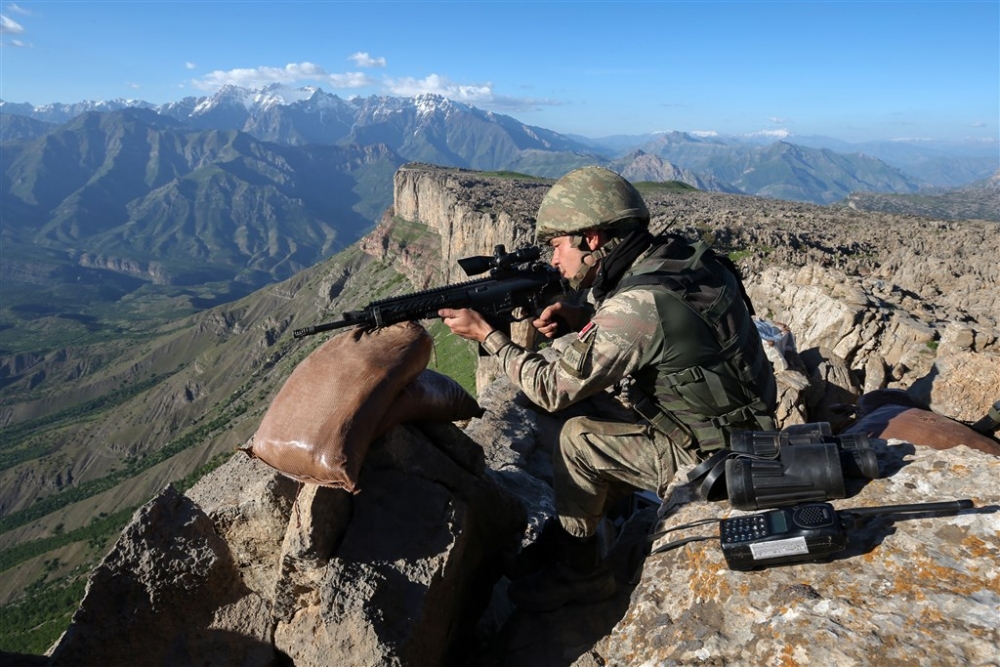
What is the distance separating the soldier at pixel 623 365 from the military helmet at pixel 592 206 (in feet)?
0.04

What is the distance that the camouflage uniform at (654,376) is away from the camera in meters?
4.59

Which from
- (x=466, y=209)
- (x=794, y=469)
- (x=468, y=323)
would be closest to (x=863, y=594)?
(x=794, y=469)

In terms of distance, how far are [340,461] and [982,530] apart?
14.6ft

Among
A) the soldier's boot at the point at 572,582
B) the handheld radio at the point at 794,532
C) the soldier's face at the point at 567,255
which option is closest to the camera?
the handheld radio at the point at 794,532

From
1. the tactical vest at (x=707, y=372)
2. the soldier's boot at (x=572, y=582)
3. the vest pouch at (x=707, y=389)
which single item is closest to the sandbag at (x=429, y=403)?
the soldier's boot at (x=572, y=582)

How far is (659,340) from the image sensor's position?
15.0 ft

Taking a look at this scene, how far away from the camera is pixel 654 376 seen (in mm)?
4824

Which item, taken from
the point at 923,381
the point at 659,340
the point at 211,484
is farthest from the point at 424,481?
the point at 923,381

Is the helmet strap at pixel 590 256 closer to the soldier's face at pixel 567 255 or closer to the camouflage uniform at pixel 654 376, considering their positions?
the soldier's face at pixel 567 255

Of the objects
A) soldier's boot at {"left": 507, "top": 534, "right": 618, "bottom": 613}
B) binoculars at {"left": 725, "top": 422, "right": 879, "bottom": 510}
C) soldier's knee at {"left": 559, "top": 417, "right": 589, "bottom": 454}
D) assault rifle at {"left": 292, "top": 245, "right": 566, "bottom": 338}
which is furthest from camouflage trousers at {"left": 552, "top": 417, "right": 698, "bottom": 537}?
assault rifle at {"left": 292, "top": 245, "right": 566, "bottom": 338}

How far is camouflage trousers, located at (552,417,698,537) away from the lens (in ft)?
16.6

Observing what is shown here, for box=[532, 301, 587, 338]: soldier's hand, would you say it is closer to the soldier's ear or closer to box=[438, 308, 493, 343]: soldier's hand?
box=[438, 308, 493, 343]: soldier's hand

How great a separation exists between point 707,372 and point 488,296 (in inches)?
92.8

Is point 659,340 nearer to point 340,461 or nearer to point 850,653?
point 850,653
